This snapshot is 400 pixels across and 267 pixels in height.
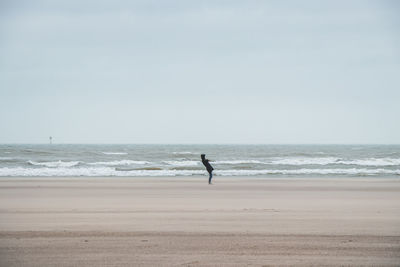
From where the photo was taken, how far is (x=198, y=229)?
8695 mm

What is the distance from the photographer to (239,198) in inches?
572

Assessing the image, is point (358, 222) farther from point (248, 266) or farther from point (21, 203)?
point (21, 203)

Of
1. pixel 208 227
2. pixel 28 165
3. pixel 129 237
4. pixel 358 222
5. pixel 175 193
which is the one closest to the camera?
pixel 129 237

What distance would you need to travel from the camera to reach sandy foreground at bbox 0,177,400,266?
6509 mm

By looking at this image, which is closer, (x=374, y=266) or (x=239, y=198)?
(x=374, y=266)

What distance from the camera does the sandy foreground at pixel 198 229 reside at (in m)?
6.51

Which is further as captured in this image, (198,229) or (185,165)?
(185,165)

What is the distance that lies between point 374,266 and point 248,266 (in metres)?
1.69

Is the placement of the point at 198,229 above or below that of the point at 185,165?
above

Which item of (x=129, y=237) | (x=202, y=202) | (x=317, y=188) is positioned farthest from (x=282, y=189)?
(x=129, y=237)

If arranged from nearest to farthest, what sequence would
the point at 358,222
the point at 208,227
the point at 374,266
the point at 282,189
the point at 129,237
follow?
the point at 374,266 < the point at 129,237 < the point at 208,227 < the point at 358,222 < the point at 282,189

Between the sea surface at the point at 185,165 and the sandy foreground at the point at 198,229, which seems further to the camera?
the sea surface at the point at 185,165

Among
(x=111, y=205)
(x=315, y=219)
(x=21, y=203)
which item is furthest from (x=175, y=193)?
(x=315, y=219)

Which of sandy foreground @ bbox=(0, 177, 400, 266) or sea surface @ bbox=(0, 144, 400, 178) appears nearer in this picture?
sandy foreground @ bbox=(0, 177, 400, 266)
